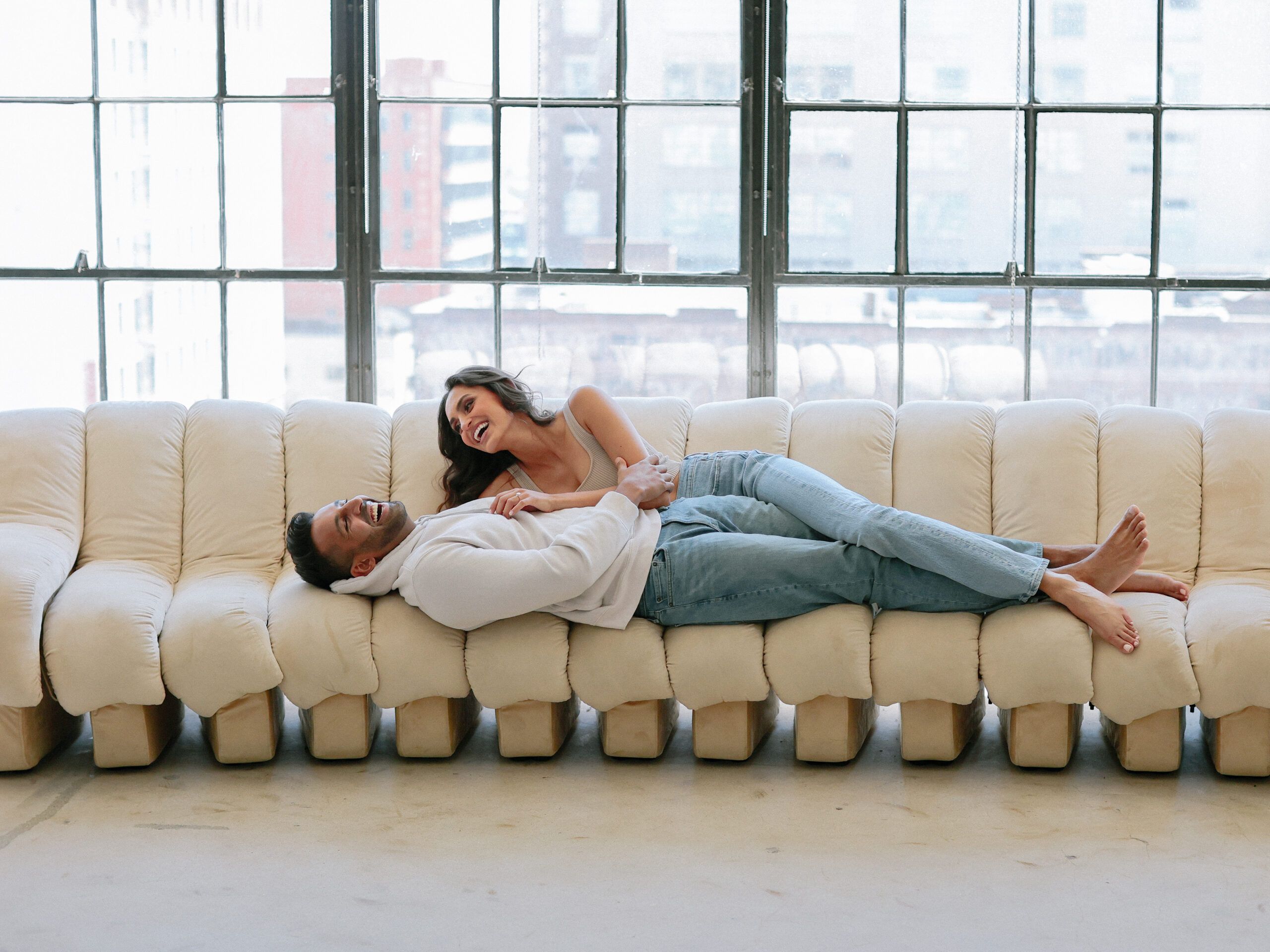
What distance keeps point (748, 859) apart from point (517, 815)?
0.51m

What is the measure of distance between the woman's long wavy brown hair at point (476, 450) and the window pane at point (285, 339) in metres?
0.94

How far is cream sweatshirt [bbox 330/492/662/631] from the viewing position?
2.60m

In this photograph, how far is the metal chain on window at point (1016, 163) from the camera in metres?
3.80

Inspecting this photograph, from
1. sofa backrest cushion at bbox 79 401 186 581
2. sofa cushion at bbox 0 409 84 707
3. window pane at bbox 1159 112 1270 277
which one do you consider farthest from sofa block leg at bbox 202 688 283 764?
window pane at bbox 1159 112 1270 277

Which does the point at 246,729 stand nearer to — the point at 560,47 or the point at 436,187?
the point at 436,187

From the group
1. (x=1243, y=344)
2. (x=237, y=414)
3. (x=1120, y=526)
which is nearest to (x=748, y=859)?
(x=1120, y=526)

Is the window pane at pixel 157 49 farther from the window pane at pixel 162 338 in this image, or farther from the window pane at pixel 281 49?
the window pane at pixel 162 338

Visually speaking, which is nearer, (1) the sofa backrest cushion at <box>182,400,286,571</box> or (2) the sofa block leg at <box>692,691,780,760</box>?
(2) the sofa block leg at <box>692,691,780,760</box>

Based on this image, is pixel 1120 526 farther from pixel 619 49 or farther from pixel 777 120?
pixel 619 49

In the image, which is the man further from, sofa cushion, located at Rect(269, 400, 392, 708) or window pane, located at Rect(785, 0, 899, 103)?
window pane, located at Rect(785, 0, 899, 103)

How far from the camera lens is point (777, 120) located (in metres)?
3.84

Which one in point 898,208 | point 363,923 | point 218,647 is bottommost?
point 363,923

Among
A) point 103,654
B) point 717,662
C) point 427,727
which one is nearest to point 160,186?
point 103,654

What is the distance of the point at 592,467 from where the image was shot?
308cm
